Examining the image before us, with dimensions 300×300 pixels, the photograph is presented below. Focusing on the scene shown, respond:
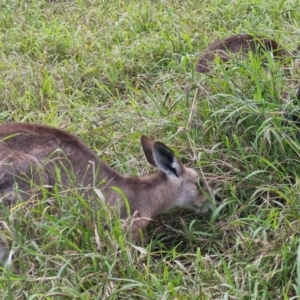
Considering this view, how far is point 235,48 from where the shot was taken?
6.02m

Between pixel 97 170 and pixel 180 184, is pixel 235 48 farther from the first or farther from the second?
pixel 97 170

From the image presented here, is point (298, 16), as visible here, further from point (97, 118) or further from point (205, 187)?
point (205, 187)

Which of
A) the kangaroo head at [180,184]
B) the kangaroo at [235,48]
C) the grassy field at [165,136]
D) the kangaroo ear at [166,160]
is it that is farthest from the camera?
the kangaroo at [235,48]

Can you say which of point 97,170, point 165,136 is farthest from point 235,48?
point 97,170

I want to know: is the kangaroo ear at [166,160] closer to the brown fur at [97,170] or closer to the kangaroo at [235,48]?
the brown fur at [97,170]

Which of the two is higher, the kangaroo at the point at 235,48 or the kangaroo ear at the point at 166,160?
the kangaroo ear at the point at 166,160

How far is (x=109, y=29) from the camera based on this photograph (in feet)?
24.7

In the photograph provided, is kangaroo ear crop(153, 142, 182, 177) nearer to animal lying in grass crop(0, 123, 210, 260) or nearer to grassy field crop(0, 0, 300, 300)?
animal lying in grass crop(0, 123, 210, 260)

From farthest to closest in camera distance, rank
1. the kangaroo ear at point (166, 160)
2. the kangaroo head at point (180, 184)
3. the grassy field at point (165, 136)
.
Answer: the kangaroo head at point (180, 184) < the kangaroo ear at point (166, 160) < the grassy field at point (165, 136)

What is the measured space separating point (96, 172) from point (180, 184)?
53cm

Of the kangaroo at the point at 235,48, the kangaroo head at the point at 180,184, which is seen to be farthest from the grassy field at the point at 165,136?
the kangaroo at the point at 235,48

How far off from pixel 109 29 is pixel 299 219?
4066 millimetres

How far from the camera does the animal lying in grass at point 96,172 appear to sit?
4.50 meters

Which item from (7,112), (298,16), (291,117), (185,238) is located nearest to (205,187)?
(185,238)
